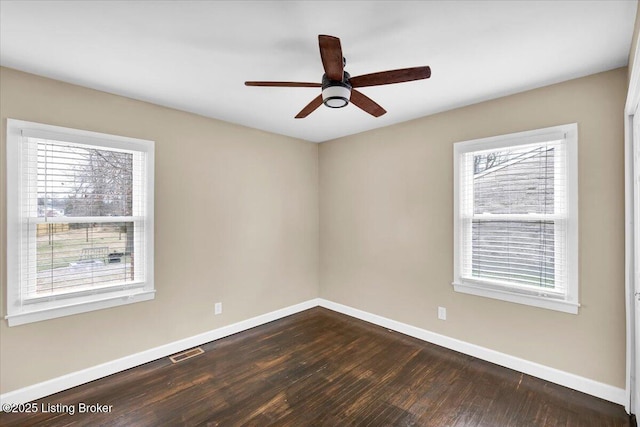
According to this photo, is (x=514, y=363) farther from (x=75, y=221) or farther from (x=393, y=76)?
(x=75, y=221)

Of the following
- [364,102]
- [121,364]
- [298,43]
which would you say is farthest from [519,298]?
[121,364]

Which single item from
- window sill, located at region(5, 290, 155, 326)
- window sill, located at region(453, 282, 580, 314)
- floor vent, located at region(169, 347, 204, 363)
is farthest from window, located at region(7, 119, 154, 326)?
window sill, located at region(453, 282, 580, 314)

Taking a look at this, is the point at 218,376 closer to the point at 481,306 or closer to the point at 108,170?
the point at 108,170

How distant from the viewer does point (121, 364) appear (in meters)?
2.71

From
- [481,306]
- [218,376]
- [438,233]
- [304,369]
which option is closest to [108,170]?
[218,376]

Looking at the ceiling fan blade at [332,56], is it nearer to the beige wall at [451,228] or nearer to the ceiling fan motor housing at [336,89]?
the ceiling fan motor housing at [336,89]

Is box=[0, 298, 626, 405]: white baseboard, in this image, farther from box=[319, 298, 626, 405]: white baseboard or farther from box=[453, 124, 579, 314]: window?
box=[453, 124, 579, 314]: window

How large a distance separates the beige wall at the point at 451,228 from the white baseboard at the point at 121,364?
1409 mm

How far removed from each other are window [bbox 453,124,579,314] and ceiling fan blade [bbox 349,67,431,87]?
153 cm

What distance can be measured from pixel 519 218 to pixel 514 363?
131 cm

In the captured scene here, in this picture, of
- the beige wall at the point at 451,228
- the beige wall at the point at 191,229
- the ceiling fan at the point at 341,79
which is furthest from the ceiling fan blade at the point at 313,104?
the beige wall at the point at 451,228

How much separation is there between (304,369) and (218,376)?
76 centimetres

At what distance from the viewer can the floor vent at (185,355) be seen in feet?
9.62

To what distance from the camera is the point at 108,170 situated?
2.71m
